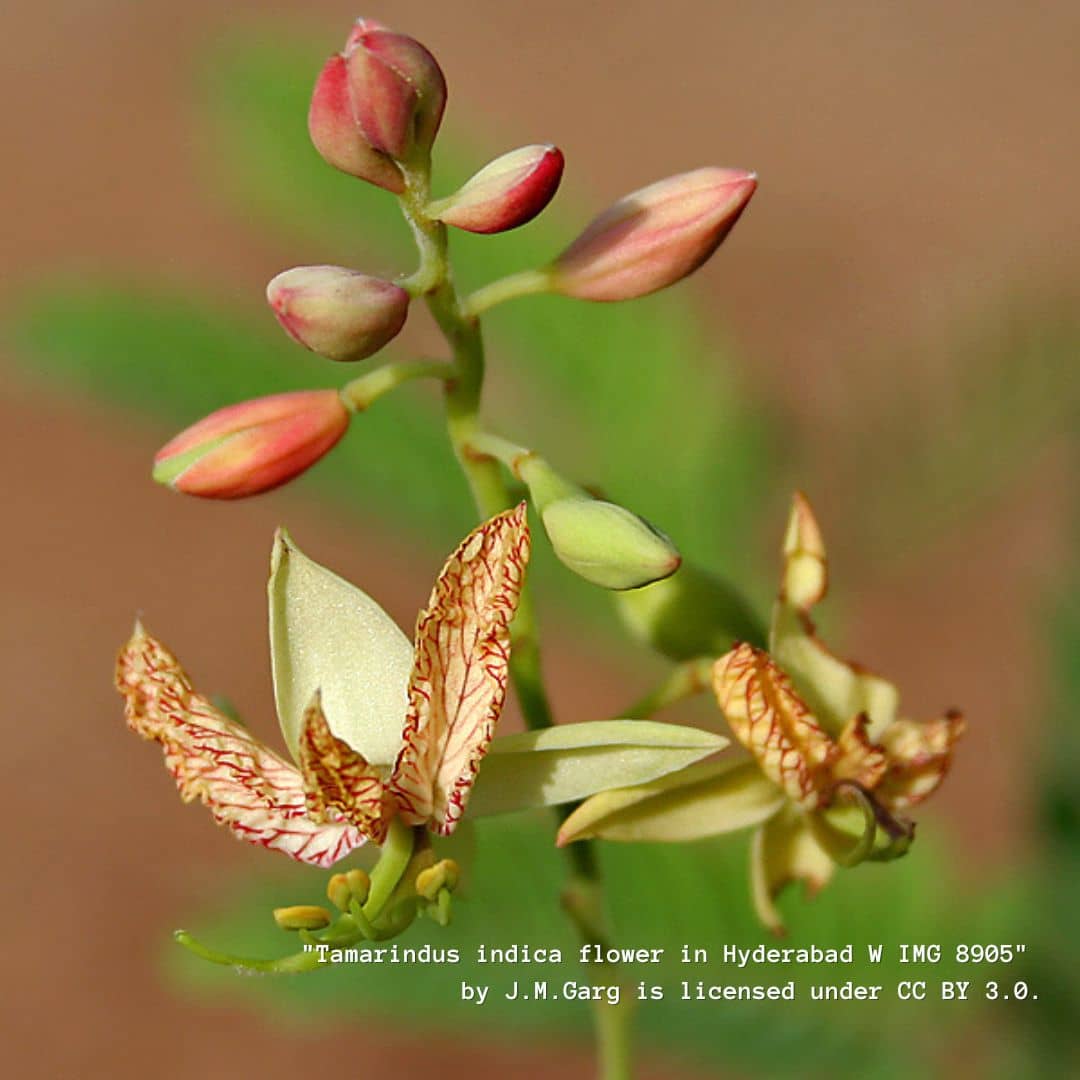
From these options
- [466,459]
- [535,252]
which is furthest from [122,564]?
[466,459]

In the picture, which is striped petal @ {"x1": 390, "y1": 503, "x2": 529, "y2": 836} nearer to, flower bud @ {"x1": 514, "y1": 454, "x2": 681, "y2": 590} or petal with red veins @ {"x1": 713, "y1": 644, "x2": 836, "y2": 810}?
flower bud @ {"x1": 514, "y1": 454, "x2": 681, "y2": 590}

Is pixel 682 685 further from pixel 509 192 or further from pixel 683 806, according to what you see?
pixel 509 192

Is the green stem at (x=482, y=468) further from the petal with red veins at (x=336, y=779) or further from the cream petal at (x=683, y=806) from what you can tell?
the petal with red veins at (x=336, y=779)

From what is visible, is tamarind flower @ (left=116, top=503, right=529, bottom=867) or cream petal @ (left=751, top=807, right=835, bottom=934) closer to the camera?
tamarind flower @ (left=116, top=503, right=529, bottom=867)

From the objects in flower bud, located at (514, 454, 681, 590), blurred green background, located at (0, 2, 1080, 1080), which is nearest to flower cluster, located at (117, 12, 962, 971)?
flower bud, located at (514, 454, 681, 590)

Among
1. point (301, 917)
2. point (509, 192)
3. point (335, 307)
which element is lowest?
point (301, 917)

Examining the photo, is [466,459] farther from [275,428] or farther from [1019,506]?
[1019,506]

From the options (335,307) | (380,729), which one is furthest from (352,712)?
(335,307)
